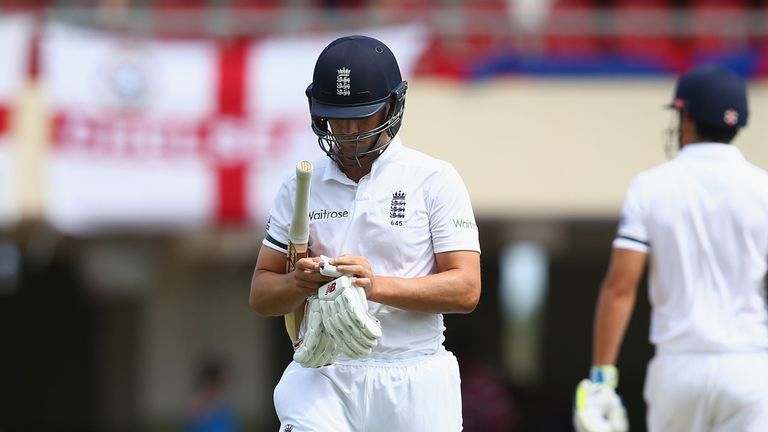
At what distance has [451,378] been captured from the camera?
4.34 metres

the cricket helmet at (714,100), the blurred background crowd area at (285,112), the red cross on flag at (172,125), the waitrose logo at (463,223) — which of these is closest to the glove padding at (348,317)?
the waitrose logo at (463,223)

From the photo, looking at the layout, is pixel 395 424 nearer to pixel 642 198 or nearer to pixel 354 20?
pixel 642 198

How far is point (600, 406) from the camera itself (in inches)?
208

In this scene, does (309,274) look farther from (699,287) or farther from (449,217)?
(699,287)

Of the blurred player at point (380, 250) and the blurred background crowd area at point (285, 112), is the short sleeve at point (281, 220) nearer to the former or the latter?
the blurred player at point (380, 250)

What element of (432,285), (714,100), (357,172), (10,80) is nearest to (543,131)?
(10,80)

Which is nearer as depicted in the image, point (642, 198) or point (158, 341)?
point (642, 198)

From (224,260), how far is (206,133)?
3.11 metres

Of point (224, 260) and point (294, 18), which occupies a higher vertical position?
point (294, 18)

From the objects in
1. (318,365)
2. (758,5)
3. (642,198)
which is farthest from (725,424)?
(758,5)

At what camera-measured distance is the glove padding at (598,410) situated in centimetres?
521

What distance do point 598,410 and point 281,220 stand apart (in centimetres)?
168

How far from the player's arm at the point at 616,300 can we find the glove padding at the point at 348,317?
1.54m

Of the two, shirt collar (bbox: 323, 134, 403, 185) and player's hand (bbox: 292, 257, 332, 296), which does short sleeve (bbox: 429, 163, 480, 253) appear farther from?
player's hand (bbox: 292, 257, 332, 296)
